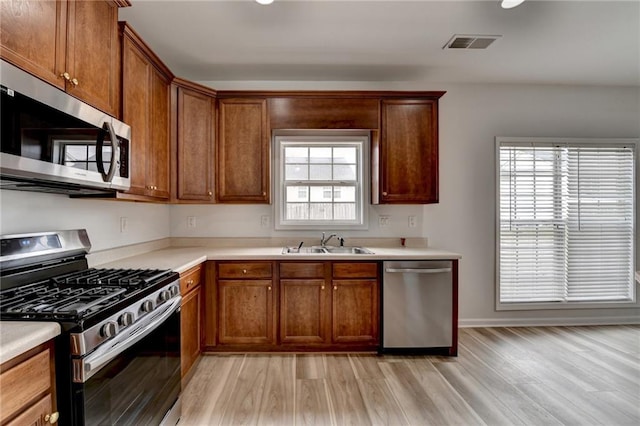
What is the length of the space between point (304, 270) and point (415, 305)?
1027 mm

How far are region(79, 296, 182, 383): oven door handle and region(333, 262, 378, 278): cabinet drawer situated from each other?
141 centimetres

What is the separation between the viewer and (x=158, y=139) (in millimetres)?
2488

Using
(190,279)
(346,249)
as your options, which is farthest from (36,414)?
(346,249)

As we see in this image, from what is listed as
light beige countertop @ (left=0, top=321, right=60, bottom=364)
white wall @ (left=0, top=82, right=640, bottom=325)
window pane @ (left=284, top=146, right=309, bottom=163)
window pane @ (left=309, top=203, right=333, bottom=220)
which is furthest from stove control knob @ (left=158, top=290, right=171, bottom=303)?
window pane @ (left=284, top=146, right=309, bottom=163)

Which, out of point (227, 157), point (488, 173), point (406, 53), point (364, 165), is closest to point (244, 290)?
point (227, 157)

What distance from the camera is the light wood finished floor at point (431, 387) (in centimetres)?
197

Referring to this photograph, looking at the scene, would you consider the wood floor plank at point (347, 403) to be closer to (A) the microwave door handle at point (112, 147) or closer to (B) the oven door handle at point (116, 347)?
(B) the oven door handle at point (116, 347)

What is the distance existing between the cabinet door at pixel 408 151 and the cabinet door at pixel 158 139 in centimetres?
194

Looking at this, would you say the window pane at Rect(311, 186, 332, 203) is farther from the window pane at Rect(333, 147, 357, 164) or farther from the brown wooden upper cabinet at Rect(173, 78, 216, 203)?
the brown wooden upper cabinet at Rect(173, 78, 216, 203)

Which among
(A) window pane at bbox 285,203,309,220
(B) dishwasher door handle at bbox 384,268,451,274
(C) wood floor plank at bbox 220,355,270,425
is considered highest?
(A) window pane at bbox 285,203,309,220

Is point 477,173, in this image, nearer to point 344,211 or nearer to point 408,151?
point 408,151

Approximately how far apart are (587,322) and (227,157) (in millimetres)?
4352

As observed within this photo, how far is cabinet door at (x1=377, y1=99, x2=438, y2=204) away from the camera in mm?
3086

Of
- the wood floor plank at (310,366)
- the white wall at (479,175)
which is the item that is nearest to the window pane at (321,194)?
the white wall at (479,175)
